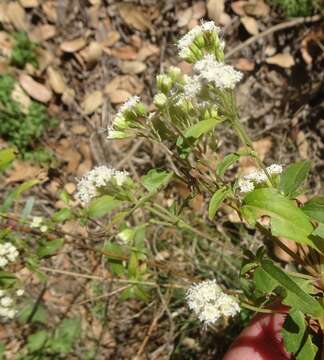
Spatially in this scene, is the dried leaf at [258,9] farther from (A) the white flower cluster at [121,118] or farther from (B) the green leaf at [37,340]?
(B) the green leaf at [37,340]

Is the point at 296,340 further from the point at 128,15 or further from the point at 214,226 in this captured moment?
the point at 128,15

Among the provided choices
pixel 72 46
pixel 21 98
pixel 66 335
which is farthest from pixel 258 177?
pixel 72 46

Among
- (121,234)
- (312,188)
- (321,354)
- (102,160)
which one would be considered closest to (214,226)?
(312,188)

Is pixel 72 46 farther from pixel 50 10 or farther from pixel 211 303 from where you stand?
pixel 211 303

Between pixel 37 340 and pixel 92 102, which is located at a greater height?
pixel 92 102

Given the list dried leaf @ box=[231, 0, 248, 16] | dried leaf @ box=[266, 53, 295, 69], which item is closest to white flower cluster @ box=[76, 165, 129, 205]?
dried leaf @ box=[266, 53, 295, 69]

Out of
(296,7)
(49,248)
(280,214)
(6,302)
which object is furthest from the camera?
(296,7)

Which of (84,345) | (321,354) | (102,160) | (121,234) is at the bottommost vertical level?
(84,345)
